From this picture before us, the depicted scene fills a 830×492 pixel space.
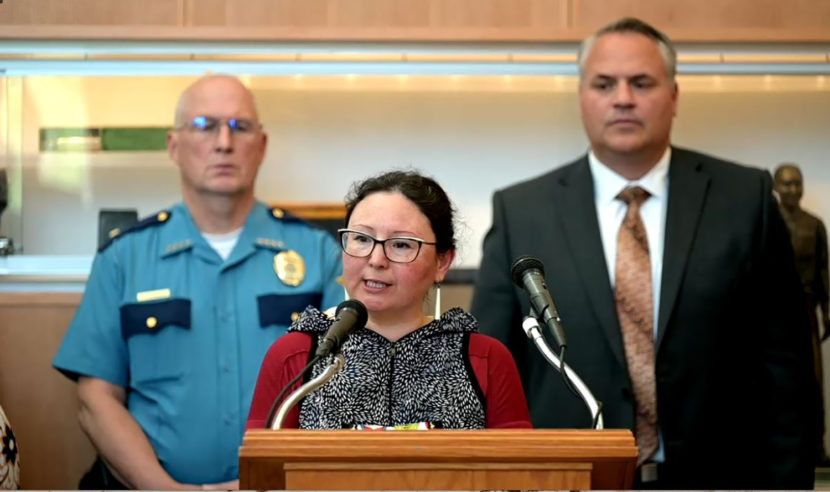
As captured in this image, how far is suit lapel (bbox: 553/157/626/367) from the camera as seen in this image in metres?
2.67

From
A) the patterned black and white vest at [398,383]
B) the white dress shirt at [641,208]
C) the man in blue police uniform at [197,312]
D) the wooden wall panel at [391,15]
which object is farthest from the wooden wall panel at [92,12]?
the patterned black and white vest at [398,383]

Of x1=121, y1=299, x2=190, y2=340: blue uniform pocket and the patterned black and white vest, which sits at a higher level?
the patterned black and white vest

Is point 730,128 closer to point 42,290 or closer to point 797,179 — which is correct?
point 797,179

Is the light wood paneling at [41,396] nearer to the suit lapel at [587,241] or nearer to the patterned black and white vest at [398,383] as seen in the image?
the suit lapel at [587,241]

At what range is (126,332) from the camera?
2855mm

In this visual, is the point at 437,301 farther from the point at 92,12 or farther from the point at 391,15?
the point at 92,12

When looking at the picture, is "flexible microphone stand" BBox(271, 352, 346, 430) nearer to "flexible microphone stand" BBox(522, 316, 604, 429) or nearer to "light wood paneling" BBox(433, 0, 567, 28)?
"flexible microphone stand" BBox(522, 316, 604, 429)

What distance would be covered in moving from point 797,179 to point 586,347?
47.2 inches

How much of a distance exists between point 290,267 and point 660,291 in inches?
30.3

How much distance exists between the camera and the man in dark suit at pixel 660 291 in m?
2.66

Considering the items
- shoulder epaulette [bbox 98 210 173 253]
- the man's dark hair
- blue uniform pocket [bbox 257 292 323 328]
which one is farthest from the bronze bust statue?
shoulder epaulette [bbox 98 210 173 253]

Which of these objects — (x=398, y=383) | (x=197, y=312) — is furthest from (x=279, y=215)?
(x=398, y=383)

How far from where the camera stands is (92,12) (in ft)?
11.4

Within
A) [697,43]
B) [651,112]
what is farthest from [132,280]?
[697,43]
